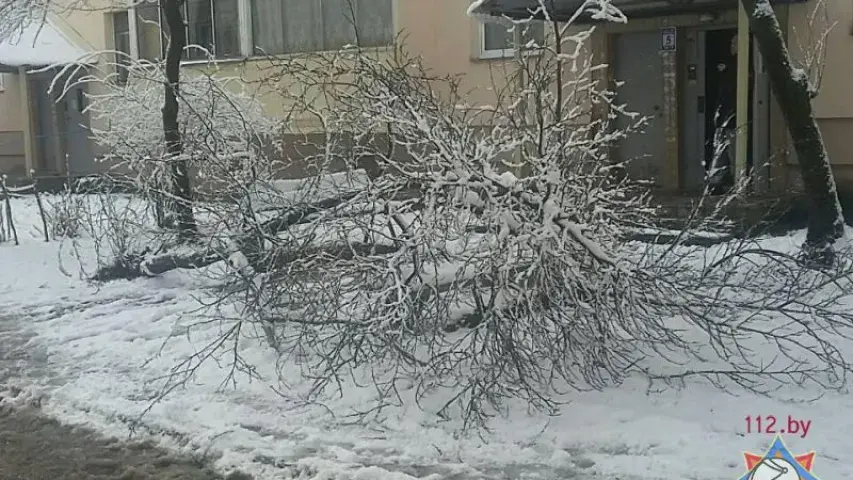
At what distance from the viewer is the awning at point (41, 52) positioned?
63.5ft

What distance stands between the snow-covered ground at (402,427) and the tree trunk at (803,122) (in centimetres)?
280

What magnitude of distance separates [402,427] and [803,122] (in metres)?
4.30

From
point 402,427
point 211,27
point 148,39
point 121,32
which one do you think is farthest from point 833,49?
point 121,32

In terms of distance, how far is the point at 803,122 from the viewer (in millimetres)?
7414

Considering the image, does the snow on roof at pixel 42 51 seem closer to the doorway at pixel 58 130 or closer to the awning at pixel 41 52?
the awning at pixel 41 52

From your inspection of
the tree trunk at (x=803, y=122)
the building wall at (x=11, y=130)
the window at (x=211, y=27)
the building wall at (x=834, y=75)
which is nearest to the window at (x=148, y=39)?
the window at (x=211, y=27)

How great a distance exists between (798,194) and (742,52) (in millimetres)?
1844

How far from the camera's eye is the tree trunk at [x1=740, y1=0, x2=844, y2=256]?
738 cm

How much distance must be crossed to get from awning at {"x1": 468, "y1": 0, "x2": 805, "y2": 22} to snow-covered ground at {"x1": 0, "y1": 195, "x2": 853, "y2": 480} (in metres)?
5.56

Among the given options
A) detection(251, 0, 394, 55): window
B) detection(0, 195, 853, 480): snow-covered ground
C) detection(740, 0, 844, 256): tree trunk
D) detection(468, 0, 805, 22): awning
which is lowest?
detection(0, 195, 853, 480): snow-covered ground

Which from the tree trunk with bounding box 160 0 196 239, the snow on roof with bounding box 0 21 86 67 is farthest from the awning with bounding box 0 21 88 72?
the tree trunk with bounding box 160 0 196 239

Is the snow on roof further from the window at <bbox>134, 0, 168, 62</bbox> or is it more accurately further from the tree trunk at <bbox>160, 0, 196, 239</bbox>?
the tree trunk at <bbox>160, 0, 196, 239</bbox>

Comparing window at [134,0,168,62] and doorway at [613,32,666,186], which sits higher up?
window at [134,0,168,62]

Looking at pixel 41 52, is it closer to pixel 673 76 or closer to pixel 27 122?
pixel 27 122
